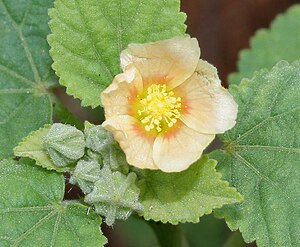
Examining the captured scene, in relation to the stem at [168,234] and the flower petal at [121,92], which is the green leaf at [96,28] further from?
the stem at [168,234]

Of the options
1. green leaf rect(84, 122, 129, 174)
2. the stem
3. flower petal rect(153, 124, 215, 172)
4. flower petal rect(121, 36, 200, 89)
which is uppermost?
flower petal rect(121, 36, 200, 89)

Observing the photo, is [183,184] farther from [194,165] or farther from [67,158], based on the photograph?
[67,158]

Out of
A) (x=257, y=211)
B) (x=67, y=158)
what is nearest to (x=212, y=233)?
(x=257, y=211)

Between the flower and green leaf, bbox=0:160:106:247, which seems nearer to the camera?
the flower

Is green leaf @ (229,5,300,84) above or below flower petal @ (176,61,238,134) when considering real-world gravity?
below

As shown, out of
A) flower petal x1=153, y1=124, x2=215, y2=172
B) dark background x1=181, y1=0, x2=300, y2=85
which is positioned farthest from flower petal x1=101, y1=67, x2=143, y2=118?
dark background x1=181, y1=0, x2=300, y2=85

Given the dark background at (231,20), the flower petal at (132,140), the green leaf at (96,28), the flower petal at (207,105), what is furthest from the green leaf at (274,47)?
the flower petal at (132,140)

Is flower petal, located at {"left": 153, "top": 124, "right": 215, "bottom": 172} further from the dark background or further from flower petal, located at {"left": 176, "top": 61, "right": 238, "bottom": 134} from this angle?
the dark background
